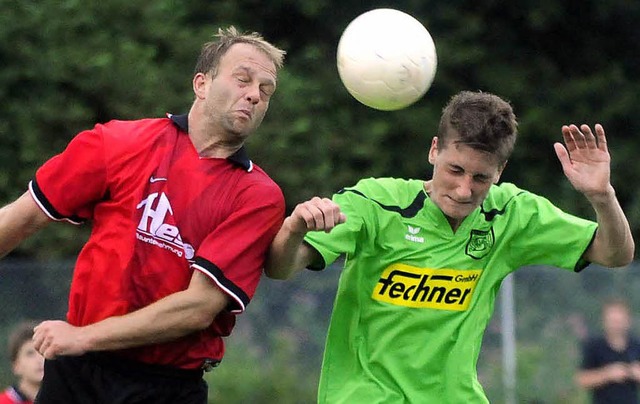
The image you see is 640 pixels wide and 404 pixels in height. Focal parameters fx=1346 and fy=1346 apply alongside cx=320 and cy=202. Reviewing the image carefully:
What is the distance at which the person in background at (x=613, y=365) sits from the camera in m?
10.8

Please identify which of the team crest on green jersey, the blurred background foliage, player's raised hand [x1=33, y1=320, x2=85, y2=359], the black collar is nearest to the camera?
player's raised hand [x1=33, y1=320, x2=85, y2=359]

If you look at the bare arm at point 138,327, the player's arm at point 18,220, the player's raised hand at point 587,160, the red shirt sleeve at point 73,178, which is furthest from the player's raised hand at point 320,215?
the player's raised hand at point 587,160

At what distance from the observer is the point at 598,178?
17.7 feet

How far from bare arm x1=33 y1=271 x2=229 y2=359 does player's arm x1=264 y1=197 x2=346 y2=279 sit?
0.32m

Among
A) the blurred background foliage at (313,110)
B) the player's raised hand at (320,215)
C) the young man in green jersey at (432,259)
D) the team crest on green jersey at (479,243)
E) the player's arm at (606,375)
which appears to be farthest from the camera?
the blurred background foliage at (313,110)

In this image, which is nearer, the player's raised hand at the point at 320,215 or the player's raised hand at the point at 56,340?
the player's raised hand at the point at 320,215

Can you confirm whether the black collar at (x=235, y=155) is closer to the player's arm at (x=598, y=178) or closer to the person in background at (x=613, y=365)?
the player's arm at (x=598, y=178)

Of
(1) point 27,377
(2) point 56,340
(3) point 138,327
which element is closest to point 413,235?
(3) point 138,327

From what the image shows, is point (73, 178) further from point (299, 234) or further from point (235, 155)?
point (299, 234)

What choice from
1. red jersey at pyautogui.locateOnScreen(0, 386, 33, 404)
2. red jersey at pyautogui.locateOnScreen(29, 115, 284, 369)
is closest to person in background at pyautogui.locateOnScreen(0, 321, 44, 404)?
red jersey at pyautogui.locateOnScreen(0, 386, 33, 404)

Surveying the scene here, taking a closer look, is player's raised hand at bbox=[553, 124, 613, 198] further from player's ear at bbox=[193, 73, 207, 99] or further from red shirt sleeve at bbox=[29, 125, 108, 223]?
red shirt sleeve at bbox=[29, 125, 108, 223]

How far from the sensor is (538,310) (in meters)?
12.1

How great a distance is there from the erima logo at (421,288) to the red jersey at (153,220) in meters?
0.57

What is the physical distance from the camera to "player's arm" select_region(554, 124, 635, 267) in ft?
17.7
